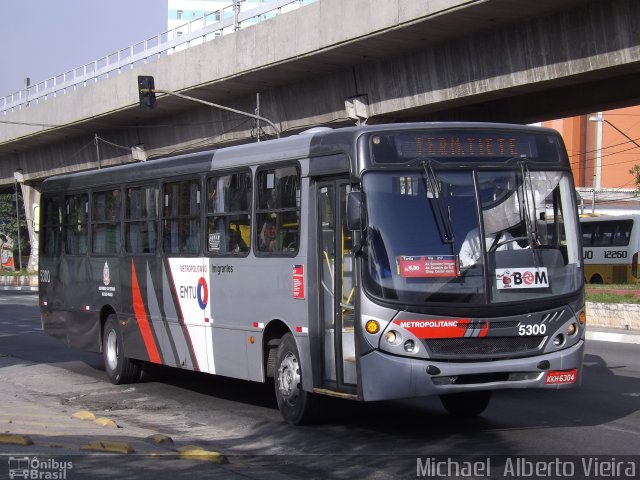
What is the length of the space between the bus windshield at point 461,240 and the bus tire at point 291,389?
1695 millimetres

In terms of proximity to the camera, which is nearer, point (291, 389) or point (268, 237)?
point (291, 389)

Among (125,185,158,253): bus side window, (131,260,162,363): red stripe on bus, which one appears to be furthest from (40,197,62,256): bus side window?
(131,260,162,363): red stripe on bus

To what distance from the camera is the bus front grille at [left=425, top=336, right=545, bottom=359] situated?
878 centimetres

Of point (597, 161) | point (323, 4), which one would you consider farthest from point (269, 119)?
point (597, 161)

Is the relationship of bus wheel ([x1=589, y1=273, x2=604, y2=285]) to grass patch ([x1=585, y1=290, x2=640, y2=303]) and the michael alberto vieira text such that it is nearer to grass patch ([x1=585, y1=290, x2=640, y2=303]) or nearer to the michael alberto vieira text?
grass patch ([x1=585, y1=290, x2=640, y2=303])

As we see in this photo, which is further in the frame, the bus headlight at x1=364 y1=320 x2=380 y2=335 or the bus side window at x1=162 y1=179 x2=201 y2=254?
the bus side window at x1=162 y1=179 x2=201 y2=254

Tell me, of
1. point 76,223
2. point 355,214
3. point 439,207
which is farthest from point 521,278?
point 76,223

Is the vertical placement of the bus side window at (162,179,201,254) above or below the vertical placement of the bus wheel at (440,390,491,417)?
above

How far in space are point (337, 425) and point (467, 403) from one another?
147 centimetres

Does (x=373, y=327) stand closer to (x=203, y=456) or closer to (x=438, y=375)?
(x=438, y=375)

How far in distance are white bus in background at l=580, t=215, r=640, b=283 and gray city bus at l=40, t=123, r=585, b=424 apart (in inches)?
1263

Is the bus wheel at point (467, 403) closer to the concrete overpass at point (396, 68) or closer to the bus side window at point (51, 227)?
the bus side window at point (51, 227)

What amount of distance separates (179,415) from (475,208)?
457 centimetres

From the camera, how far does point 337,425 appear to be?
1027 centimetres
